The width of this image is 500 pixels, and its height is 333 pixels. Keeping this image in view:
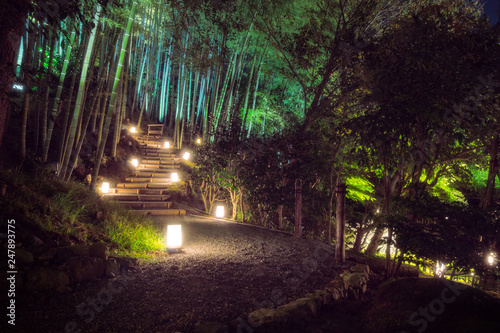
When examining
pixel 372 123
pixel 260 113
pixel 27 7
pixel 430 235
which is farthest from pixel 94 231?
pixel 260 113

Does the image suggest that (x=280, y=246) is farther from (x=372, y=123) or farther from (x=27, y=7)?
(x=27, y=7)

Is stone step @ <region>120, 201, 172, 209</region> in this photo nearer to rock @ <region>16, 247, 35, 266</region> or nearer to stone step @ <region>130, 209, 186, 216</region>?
stone step @ <region>130, 209, 186, 216</region>

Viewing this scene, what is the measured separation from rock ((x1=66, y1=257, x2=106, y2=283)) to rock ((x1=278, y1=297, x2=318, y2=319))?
6.93 feet

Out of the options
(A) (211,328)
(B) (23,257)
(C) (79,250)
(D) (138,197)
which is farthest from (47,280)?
(D) (138,197)

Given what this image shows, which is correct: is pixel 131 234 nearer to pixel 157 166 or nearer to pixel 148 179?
pixel 148 179

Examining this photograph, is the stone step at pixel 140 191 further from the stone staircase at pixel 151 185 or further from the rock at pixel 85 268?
the rock at pixel 85 268

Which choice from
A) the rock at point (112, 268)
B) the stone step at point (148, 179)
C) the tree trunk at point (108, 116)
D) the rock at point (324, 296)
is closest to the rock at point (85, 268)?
the rock at point (112, 268)

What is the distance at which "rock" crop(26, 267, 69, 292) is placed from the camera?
2.45 m

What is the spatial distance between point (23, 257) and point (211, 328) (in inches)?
79.3

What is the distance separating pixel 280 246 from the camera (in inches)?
198

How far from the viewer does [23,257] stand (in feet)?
8.41

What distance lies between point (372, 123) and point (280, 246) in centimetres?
293

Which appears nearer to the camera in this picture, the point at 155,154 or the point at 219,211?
the point at 219,211

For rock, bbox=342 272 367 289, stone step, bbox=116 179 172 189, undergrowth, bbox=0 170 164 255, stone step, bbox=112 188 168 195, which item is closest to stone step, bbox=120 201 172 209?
stone step, bbox=112 188 168 195
